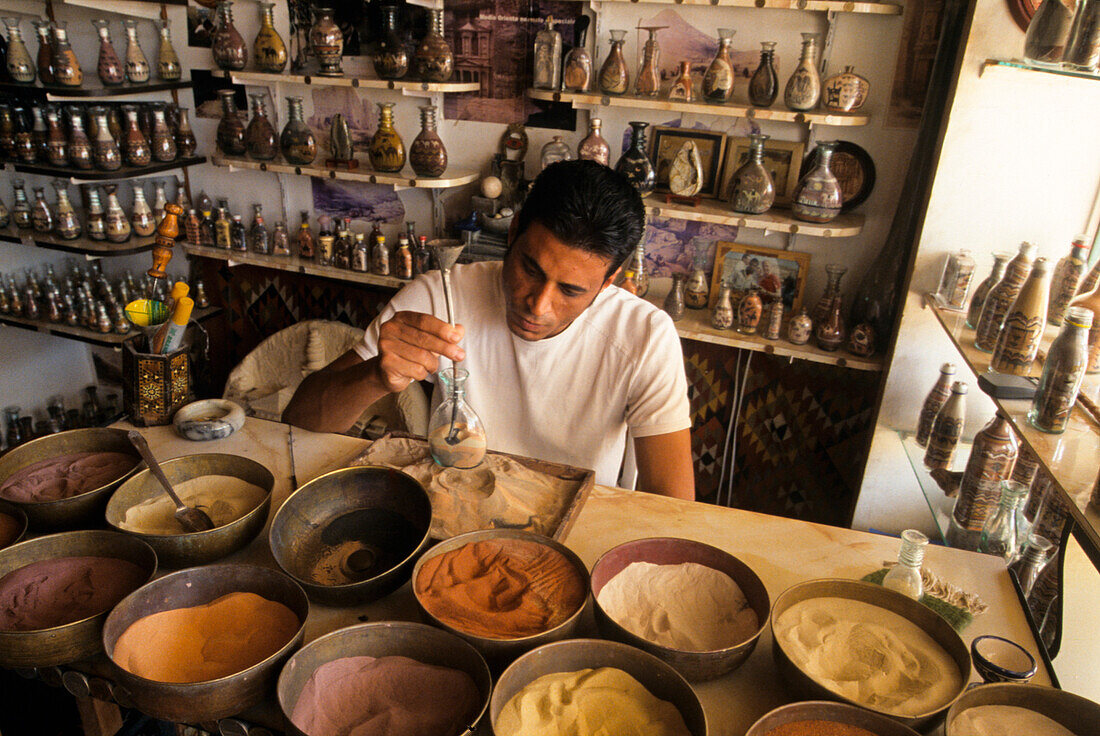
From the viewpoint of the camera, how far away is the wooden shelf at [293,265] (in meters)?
3.32

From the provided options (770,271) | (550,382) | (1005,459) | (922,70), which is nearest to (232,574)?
(550,382)

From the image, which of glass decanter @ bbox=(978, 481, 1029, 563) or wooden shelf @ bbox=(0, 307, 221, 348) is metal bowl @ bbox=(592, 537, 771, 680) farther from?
wooden shelf @ bbox=(0, 307, 221, 348)

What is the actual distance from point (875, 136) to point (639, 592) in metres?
2.29

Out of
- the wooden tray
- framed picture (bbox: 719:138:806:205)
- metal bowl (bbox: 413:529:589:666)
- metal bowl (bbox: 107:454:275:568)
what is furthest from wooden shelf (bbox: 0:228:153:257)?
metal bowl (bbox: 413:529:589:666)

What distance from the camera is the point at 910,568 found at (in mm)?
1138

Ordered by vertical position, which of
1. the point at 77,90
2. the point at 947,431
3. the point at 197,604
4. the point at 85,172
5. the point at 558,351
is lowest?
the point at 947,431

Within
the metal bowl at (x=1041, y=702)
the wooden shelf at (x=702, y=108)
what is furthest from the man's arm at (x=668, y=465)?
the wooden shelf at (x=702, y=108)

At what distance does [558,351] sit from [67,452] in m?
1.13

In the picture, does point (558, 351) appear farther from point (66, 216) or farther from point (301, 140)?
point (66, 216)

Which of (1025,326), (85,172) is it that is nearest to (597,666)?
(1025,326)

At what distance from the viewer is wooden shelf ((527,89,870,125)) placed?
8.15ft

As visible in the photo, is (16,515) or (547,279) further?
(547,279)

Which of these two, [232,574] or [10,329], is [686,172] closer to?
[232,574]

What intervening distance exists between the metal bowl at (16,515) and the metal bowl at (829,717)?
121 centimetres
